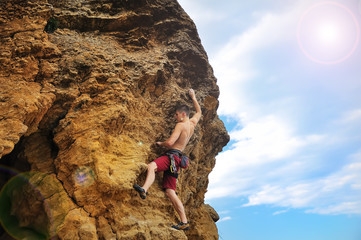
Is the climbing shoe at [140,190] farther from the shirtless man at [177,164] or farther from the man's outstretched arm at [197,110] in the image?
the man's outstretched arm at [197,110]

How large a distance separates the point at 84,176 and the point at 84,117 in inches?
48.0

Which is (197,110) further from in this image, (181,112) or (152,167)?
(152,167)

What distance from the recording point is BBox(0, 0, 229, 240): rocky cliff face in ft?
11.9

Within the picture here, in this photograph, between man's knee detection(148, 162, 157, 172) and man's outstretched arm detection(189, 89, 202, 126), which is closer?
man's knee detection(148, 162, 157, 172)

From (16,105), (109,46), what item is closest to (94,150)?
(16,105)

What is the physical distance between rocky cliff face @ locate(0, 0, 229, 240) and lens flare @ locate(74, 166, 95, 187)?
2 centimetres

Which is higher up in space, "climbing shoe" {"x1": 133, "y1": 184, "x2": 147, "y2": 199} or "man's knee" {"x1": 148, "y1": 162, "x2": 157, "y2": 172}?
"man's knee" {"x1": 148, "y1": 162, "x2": 157, "y2": 172}

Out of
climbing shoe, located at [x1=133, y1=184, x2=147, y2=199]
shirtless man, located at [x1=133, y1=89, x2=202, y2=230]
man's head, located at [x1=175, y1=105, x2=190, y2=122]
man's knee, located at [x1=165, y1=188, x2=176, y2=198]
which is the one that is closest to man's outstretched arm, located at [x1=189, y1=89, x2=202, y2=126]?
shirtless man, located at [x1=133, y1=89, x2=202, y2=230]

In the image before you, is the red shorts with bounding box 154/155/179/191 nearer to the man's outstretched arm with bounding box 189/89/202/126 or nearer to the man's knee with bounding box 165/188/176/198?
the man's knee with bounding box 165/188/176/198

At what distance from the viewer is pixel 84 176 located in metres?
3.70

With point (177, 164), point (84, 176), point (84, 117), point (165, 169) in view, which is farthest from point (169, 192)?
point (84, 117)

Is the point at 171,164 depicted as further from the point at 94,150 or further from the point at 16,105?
the point at 16,105

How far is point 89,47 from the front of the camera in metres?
Answer: 5.28

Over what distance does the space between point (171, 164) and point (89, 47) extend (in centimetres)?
341
